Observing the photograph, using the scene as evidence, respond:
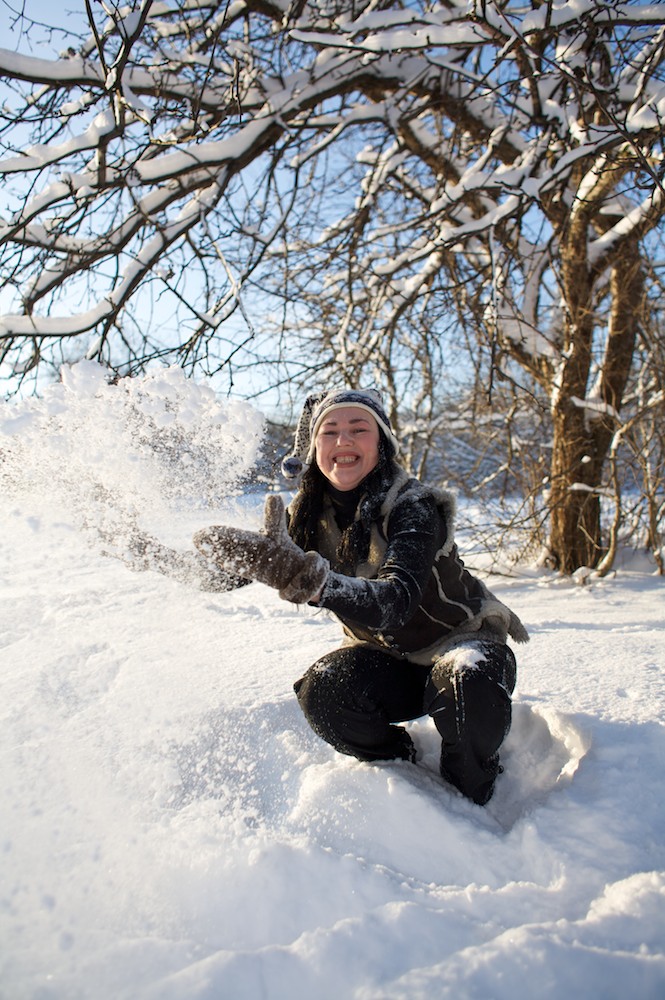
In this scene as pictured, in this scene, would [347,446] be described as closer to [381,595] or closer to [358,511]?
[358,511]

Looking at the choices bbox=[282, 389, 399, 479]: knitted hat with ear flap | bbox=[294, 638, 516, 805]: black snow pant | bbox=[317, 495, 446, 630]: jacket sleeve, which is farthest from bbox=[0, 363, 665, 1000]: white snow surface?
bbox=[317, 495, 446, 630]: jacket sleeve

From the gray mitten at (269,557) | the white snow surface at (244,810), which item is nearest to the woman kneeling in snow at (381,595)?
the gray mitten at (269,557)

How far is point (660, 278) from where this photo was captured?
390cm

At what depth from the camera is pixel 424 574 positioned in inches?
55.2

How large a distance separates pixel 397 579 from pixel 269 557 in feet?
1.05

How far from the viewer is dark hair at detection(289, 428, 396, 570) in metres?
1.58

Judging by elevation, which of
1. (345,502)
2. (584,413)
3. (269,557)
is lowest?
(269,557)

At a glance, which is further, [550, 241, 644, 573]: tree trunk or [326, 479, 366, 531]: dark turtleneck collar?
[550, 241, 644, 573]: tree trunk

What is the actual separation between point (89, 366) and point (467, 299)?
2796 mm

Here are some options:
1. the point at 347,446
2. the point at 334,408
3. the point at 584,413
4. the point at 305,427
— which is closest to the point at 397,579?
the point at 347,446

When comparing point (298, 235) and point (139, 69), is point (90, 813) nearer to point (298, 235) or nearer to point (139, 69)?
point (139, 69)

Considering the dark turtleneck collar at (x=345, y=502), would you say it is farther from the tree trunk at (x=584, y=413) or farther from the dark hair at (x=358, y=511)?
the tree trunk at (x=584, y=413)

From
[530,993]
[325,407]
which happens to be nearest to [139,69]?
[325,407]

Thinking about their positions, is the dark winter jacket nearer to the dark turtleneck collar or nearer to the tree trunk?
the dark turtleneck collar
